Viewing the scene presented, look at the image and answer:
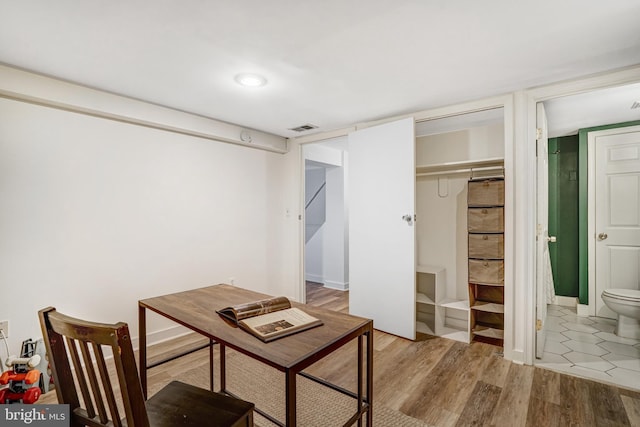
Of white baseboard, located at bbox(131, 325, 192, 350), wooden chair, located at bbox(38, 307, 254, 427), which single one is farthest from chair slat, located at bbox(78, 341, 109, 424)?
white baseboard, located at bbox(131, 325, 192, 350)

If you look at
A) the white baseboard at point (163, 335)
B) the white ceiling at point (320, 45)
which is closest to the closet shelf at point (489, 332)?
the white ceiling at point (320, 45)

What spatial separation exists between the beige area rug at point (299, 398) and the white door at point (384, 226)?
1213 mm

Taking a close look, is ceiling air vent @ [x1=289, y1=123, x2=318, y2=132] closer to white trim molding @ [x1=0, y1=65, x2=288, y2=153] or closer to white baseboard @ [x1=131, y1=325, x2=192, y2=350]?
white trim molding @ [x1=0, y1=65, x2=288, y2=153]

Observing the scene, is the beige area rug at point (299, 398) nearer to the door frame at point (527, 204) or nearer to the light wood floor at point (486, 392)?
the light wood floor at point (486, 392)

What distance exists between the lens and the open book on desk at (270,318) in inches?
51.7

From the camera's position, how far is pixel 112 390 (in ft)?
3.29

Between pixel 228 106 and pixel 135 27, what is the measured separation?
1.24 m

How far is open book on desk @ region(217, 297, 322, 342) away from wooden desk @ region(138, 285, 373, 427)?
31 millimetres

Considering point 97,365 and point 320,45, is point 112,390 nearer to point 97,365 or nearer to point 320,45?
point 97,365

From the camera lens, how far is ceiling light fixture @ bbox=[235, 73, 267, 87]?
225 centimetres

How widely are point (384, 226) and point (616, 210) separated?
265cm

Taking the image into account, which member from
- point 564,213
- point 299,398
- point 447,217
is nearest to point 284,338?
point 299,398

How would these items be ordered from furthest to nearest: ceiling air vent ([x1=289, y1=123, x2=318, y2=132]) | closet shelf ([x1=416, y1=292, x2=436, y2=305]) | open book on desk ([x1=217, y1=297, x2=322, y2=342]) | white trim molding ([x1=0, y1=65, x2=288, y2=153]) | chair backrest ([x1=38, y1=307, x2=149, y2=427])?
ceiling air vent ([x1=289, y1=123, x2=318, y2=132]), closet shelf ([x1=416, y1=292, x2=436, y2=305]), white trim molding ([x1=0, y1=65, x2=288, y2=153]), open book on desk ([x1=217, y1=297, x2=322, y2=342]), chair backrest ([x1=38, y1=307, x2=149, y2=427])

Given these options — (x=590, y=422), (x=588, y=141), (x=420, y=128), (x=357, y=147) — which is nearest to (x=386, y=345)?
(x=590, y=422)
